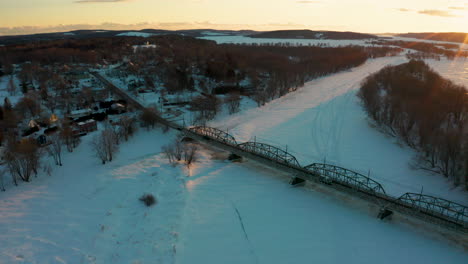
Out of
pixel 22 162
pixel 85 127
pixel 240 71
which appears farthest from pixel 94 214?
pixel 240 71

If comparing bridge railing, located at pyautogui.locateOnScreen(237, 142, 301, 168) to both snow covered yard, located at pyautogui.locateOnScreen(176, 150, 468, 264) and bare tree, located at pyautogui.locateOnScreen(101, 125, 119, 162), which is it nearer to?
snow covered yard, located at pyautogui.locateOnScreen(176, 150, 468, 264)

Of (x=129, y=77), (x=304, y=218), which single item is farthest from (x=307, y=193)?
(x=129, y=77)

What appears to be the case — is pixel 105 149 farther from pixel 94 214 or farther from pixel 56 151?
pixel 94 214

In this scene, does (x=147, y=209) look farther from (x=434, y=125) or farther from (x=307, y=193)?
(x=434, y=125)

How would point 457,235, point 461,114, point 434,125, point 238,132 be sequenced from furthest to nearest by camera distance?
point 238,132 → point 461,114 → point 434,125 → point 457,235

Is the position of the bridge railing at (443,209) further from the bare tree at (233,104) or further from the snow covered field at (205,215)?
the bare tree at (233,104)

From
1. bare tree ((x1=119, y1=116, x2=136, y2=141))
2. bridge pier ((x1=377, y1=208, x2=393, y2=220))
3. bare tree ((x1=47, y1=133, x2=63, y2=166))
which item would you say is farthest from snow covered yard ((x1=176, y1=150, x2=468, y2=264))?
bare tree ((x1=119, y1=116, x2=136, y2=141))
